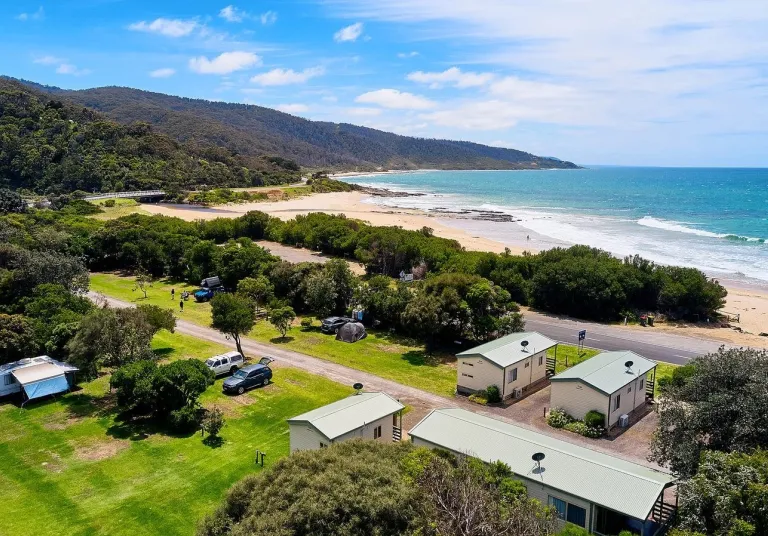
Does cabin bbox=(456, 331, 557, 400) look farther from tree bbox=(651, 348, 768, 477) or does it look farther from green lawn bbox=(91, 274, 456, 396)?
tree bbox=(651, 348, 768, 477)

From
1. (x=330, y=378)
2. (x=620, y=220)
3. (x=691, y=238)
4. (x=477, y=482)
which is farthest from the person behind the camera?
(x=620, y=220)

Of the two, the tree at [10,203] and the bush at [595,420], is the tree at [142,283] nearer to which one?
the bush at [595,420]

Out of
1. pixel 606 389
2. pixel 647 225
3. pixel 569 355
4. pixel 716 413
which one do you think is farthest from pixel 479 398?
pixel 647 225

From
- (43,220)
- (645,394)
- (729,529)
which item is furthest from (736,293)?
(43,220)

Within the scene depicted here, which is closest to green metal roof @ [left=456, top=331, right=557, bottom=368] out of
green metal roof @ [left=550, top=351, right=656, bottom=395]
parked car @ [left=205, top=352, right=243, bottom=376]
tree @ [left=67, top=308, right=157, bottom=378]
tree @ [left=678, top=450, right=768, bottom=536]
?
green metal roof @ [left=550, top=351, right=656, bottom=395]

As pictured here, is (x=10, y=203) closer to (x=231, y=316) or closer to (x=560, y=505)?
(x=231, y=316)

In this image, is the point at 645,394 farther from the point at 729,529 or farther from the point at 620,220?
the point at 620,220
